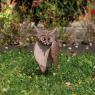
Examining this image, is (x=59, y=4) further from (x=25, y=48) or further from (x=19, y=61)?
(x=19, y=61)

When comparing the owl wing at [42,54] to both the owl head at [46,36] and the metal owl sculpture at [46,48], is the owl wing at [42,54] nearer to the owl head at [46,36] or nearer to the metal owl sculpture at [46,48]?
the metal owl sculpture at [46,48]

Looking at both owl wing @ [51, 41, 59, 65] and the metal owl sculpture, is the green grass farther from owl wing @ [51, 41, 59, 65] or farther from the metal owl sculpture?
owl wing @ [51, 41, 59, 65]

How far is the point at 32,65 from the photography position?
369 inches

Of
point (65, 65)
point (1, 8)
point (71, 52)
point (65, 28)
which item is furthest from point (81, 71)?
point (1, 8)

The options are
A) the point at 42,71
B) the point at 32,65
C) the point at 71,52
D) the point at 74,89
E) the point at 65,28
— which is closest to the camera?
the point at 74,89

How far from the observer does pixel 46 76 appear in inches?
342

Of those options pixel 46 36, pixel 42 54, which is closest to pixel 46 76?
pixel 42 54

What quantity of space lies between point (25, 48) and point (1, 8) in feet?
7.24

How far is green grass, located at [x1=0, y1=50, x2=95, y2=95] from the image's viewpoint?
7.71 meters

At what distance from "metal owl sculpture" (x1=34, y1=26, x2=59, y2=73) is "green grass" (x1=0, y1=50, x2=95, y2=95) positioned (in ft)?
0.83

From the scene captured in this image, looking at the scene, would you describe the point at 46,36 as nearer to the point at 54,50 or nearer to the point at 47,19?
the point at 54,50

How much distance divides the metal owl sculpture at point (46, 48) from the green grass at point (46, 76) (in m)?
0.25

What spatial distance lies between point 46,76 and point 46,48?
21.2 inches

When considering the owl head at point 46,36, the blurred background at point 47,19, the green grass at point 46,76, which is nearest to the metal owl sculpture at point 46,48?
the owl head at point 46,36
